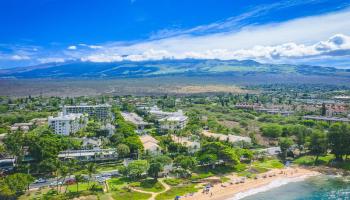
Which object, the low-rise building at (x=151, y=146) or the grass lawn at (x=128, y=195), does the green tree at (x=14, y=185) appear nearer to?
the grass lawn at (x=128, y=195)

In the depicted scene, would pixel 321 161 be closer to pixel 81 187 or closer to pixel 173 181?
pixel 173 181

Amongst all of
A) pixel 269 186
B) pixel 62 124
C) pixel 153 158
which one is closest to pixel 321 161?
pixel 269 186

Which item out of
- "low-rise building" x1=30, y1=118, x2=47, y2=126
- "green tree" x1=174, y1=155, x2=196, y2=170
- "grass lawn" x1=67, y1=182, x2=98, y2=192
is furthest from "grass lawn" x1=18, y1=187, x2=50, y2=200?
"low-rise building" x1=30, y1=118, x2=47, y2=126

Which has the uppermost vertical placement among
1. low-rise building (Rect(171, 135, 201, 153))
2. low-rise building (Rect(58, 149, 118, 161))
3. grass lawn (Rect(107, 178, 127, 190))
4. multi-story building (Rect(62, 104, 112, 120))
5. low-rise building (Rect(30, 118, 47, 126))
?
multi-story building (Rect(62, 104, 112, 120))

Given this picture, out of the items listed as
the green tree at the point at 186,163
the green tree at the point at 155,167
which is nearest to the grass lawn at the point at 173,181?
the green tree at the point at 155,167

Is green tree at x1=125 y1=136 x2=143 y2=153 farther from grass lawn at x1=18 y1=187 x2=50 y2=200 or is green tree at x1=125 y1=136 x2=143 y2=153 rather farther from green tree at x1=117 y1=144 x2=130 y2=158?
grass lawn at x1=18 y1=187 x2=50 y2=200

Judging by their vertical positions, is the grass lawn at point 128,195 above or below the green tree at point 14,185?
below

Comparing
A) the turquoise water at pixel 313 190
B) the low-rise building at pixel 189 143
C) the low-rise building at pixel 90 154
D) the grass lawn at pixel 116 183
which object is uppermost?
the low-rise building at pixel 189 143
